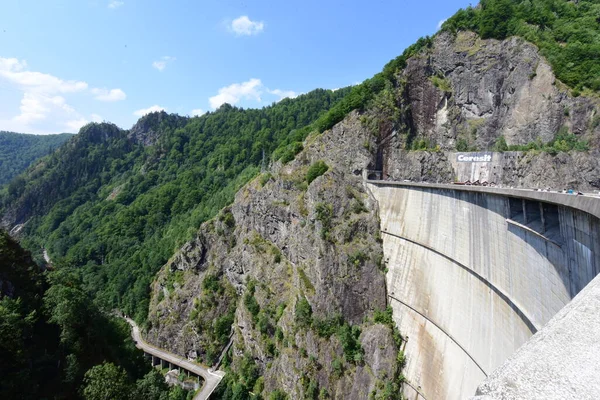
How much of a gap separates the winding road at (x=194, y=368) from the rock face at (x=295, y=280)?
1.39 meters

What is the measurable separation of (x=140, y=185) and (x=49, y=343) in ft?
352

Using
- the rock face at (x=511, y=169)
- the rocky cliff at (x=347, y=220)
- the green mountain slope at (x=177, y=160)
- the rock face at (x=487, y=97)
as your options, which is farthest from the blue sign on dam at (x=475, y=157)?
the green mountain slope at (x=177, y=160)

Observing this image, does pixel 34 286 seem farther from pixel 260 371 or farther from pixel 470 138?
pixel 470 138

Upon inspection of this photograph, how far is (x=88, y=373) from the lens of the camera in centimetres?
2491

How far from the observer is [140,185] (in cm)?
12475

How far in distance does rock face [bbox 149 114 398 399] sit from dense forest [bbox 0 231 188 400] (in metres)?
17.9

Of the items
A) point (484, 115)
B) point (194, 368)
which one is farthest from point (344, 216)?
point (194, 368)

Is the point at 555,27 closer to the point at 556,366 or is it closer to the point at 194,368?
the point at 556,366

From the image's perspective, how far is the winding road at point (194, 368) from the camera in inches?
1898

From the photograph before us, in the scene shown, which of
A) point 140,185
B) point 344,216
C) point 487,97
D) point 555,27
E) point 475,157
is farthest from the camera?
point 140,185

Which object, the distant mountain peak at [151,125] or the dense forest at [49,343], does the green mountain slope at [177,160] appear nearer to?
the distant mountain peak at [151,125]

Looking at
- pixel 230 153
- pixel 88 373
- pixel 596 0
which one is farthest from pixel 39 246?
pixel 596 0

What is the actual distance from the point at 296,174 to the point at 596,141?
1470 inches

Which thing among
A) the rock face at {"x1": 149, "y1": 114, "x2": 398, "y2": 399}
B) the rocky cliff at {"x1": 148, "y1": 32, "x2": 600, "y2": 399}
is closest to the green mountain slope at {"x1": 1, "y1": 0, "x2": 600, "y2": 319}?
the rocky cliff at {"x1": 148, "y1": 32, "x2": 600, "y2": 399}
